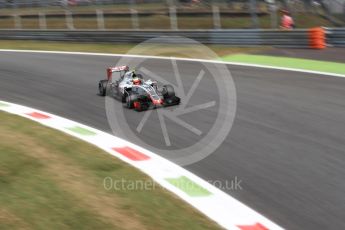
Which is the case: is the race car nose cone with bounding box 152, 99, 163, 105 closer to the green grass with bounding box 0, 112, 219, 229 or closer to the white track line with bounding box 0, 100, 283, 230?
the white track line with bounding box 0, 100, 283, 230

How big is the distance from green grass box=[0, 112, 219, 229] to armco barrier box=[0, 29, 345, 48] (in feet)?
38.7

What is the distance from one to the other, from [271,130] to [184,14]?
594 inches

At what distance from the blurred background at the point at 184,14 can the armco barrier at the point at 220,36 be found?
3.42 feet

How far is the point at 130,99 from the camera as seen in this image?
950 cm

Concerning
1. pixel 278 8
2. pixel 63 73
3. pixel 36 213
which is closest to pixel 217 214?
pixel 36 213

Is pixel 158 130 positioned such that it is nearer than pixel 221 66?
Yes

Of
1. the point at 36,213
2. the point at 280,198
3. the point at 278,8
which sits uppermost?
the point at 278,8

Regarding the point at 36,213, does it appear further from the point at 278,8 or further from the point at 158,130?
the point at 278,8

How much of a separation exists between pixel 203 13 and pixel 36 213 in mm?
A: 18023

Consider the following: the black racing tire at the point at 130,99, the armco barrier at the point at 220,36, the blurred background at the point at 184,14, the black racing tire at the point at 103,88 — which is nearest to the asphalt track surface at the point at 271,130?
the black racing tire at the point at 103,88

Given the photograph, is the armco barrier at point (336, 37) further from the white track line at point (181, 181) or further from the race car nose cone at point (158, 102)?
the white track line at point (181, 181)

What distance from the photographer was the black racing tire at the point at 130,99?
9.45 meters

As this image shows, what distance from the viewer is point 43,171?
6125mm

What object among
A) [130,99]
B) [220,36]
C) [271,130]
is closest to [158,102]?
[130,99]
